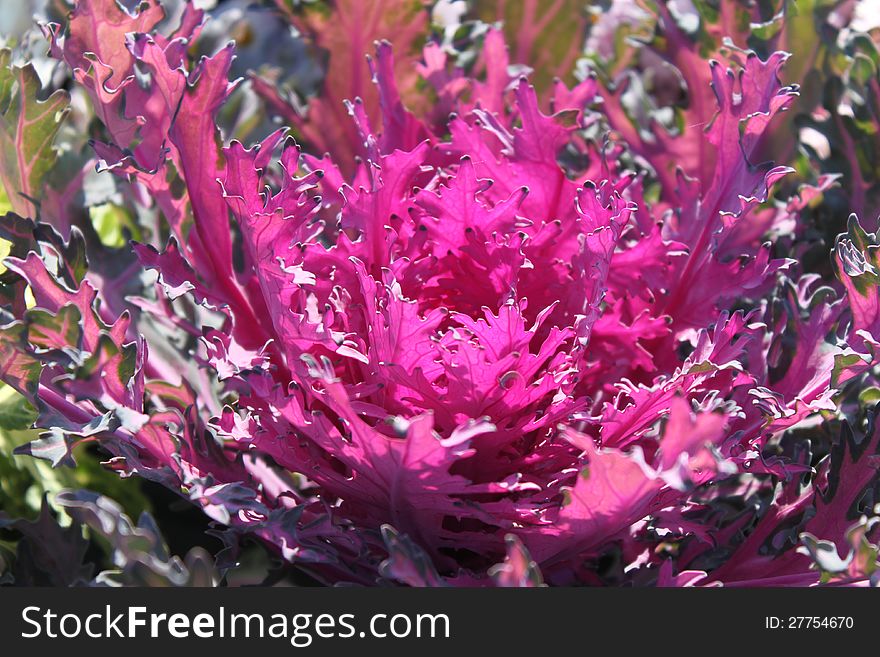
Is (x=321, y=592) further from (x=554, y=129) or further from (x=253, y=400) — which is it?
(x=554, y=129)

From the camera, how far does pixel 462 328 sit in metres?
0.51

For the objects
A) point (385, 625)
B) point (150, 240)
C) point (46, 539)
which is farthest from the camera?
point (150, 240)

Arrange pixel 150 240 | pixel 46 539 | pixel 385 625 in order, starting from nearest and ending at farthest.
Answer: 1. pixel 385 625
2. pixel 46 539
3. pixel 150 240

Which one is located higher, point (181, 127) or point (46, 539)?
point (181, 127)

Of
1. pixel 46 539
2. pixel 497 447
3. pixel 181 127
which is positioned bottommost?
pixel 46 539

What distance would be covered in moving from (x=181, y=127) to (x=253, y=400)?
0.16 meters

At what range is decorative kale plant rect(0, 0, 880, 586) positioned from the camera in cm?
45

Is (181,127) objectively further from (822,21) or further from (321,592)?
(822,21)

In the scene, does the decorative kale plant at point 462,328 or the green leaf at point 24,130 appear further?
the green leaf at point 24,130

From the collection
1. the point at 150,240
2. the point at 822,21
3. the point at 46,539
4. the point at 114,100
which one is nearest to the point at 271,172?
the point at 150,240

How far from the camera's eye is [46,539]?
1.79ft

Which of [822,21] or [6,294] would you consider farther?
[822,21]

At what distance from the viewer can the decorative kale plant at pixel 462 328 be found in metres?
0.45

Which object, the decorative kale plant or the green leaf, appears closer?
the decorative kale plant
